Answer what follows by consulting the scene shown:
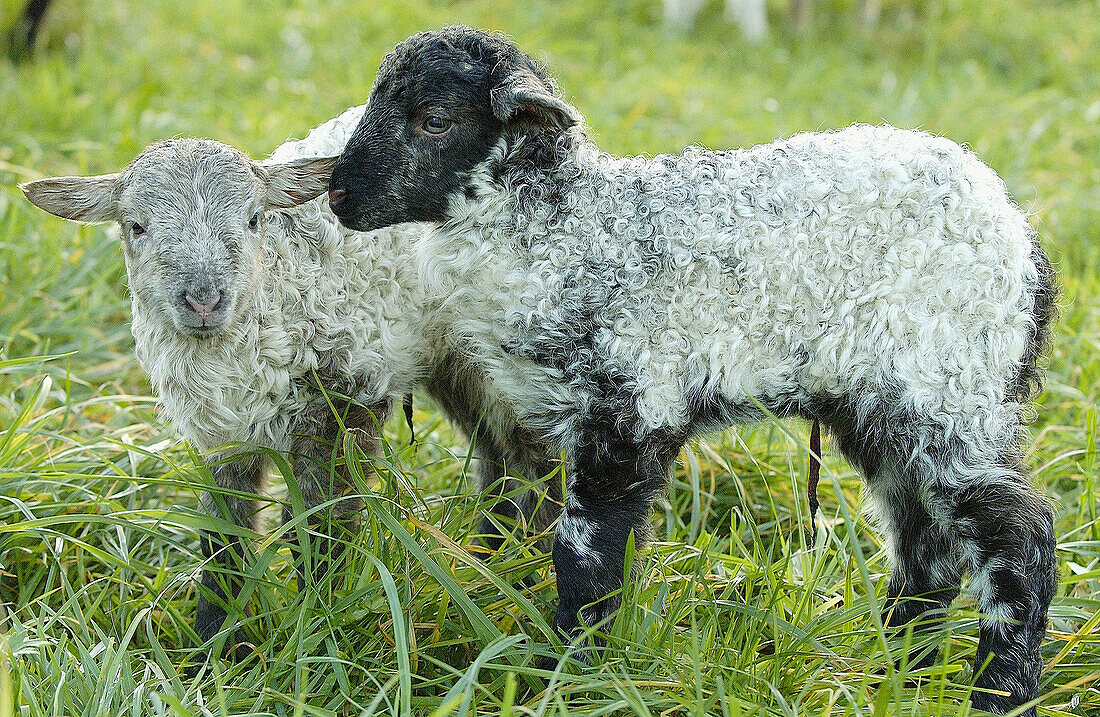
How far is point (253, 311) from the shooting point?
10.6ft

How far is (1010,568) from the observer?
2.83 metres

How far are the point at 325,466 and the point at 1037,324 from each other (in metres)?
2.21

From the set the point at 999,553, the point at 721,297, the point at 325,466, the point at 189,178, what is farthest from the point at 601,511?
the point at 189,178

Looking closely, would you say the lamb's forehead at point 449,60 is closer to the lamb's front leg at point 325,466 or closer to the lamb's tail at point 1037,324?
the lamb's front leg at point 325,466

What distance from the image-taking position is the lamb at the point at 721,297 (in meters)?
2.83

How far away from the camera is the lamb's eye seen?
2.98 metres

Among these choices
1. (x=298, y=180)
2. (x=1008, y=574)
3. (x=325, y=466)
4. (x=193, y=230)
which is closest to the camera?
(x=1008, y=574)

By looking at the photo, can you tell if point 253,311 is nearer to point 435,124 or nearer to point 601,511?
point 435,124

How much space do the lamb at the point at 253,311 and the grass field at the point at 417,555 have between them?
0.15 m

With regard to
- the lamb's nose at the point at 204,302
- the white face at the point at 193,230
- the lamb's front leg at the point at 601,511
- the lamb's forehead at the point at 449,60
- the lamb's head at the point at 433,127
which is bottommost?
the lamb's front leg at the point at 601,511

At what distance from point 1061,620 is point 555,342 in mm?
1919

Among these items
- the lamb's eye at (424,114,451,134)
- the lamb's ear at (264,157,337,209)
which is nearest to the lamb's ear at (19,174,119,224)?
the lamb's ear at (264,157,337,209)

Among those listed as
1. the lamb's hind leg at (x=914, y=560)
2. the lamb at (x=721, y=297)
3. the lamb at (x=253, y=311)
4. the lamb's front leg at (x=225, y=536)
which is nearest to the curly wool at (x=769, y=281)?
the lamb at (x=721, y=297)

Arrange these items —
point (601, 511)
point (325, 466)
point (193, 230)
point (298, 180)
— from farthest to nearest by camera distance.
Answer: point (325, 466) → point (298, 180) → point (193, 230) → point (601, 511)
